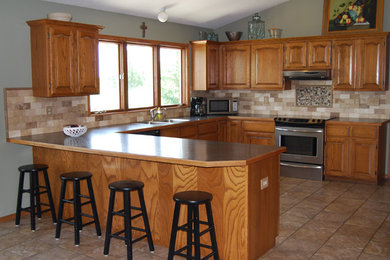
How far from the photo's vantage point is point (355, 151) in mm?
5984

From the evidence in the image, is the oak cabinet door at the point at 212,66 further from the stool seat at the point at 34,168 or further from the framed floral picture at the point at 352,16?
the stool seat at the point at 34,168

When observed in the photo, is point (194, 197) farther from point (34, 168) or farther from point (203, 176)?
point (34, 168)

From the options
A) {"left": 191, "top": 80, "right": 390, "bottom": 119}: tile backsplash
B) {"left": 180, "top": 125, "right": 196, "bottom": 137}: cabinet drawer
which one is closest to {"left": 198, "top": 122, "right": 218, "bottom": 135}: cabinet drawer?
{"left": 180, "top": 125, "right": 196, "bottom": 137}: cabinet drawer

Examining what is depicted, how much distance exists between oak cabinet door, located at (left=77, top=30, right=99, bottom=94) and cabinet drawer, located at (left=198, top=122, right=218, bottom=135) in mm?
1949

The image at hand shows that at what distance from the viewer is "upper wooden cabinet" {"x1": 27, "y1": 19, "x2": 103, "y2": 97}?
4.47m

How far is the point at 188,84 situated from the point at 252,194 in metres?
4.08

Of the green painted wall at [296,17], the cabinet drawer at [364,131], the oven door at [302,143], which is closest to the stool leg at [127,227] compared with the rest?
the oven door at [302,143]

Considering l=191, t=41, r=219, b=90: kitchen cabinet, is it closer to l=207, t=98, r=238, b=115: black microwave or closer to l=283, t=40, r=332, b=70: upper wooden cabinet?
l=207, t=98, r=238, b=115: black microwave

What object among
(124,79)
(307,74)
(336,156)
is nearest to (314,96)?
(307,74)

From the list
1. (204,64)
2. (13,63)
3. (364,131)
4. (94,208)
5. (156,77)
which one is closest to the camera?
(94,208)

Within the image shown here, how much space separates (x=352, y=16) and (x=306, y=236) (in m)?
3.80

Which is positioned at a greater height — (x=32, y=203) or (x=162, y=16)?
(x=162, y=16)

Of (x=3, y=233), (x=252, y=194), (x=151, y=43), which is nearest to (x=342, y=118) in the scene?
(x=151, y=43)

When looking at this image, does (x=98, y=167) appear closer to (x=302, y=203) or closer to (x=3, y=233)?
(x=3, y=233)
